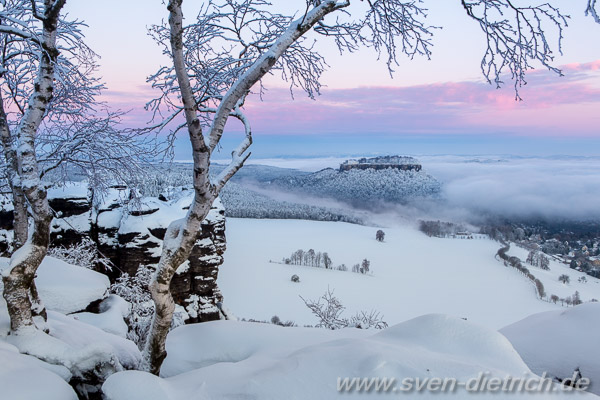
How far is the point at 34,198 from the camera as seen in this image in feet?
14.1

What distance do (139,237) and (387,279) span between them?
57176mm

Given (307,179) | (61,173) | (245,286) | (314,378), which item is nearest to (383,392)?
(314,378)

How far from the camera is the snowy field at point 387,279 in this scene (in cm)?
5303

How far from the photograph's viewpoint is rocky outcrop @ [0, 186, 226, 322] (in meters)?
17.8

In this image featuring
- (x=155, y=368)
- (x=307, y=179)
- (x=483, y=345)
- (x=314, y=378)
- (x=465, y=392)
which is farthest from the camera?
(x=307, y=179)

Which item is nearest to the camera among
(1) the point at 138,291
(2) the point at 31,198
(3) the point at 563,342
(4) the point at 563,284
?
(2) the point at 31,198

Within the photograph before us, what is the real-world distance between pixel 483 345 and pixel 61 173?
7.85 m

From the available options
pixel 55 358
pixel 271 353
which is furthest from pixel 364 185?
pixel 55 358

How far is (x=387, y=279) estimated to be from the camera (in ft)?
222

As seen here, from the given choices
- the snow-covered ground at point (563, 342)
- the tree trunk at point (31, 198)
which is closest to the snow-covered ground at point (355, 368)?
the tree trunk at point (31, 198)

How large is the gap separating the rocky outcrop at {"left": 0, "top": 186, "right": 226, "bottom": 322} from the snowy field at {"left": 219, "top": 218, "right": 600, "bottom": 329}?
28.4 meters

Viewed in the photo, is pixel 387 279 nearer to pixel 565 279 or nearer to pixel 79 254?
pixel 565 279

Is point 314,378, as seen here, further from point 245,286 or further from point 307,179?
point 307,179

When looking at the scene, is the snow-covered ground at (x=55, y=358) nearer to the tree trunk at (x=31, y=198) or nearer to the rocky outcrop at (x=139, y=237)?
the tree trunk at (x=31, y=198)
